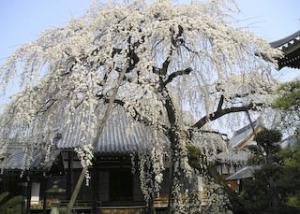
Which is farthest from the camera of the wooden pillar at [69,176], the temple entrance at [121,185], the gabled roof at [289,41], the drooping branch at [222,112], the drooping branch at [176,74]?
the temple entrance at [121,185]

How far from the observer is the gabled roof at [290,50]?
8.05 metres

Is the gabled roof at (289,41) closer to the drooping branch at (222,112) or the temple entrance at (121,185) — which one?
the drooping branch at (222,112)

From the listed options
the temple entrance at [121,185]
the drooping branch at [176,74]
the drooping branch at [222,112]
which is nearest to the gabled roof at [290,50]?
the drooping branch at [222,112]

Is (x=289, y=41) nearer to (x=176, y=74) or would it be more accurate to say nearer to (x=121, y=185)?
(x=176, y=74)

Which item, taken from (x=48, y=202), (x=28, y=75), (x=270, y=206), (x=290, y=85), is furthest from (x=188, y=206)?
(x=48, y=202)

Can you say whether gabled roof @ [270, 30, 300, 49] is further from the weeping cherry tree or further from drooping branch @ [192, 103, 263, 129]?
drooping branch @ [192, 103, 263, 129]

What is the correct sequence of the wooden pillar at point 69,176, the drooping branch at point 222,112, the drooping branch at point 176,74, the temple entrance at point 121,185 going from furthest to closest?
1. the temple entrance at point 121,185
2. the wooden pillar at point 69,176
3. the drooping branch at point 222,112
4. the drooping branch at point 176,74

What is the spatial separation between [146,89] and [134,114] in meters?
0.70

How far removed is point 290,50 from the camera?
8.33 metres

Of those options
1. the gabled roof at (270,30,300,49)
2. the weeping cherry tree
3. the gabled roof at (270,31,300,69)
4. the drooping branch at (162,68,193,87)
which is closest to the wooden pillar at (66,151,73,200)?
the weeping cherry tree

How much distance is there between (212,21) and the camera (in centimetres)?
908

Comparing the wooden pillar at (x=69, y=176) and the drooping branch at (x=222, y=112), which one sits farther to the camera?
the wooden pillar at (x=69, y=176)

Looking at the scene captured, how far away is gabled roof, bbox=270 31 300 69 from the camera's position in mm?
8055

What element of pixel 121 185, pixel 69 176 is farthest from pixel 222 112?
pixel 121 185
